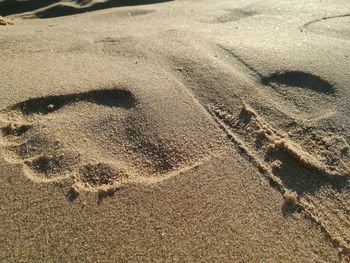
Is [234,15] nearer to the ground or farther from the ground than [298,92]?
farther from the ground

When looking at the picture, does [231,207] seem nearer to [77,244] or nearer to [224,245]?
[224,245]

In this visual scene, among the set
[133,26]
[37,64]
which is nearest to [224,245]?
[37,64]

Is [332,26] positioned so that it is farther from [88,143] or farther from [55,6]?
[55,6]

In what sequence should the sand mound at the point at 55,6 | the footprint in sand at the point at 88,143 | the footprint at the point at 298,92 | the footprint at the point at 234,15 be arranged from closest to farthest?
the footprint in sand at the point at 88,143
the footprint at the point at 298,92
the footprint at the point at 234,15
the sand mound at the point at 55,6

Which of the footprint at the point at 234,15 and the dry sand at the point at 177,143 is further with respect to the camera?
the footprint at the point at 234,15

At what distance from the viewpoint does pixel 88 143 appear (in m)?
1.45

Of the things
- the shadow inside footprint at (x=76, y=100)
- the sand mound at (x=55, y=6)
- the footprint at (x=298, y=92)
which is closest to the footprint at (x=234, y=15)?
the footprint at (x=298, y=92)

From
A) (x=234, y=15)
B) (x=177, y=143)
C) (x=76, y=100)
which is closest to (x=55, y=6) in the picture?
(x=234, y=15)

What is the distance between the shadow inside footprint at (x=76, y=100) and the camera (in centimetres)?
160

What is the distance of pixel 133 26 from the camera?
228cm

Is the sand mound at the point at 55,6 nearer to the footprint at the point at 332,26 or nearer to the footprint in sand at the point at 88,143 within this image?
the footprint at the point at 332,26

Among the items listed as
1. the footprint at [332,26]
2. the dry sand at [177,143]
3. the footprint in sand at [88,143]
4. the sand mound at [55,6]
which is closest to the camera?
the dry sand at [177,143]

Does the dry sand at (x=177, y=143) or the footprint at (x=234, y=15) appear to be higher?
the footprint at (x=234, y=15)

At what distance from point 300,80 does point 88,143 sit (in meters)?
1.00
